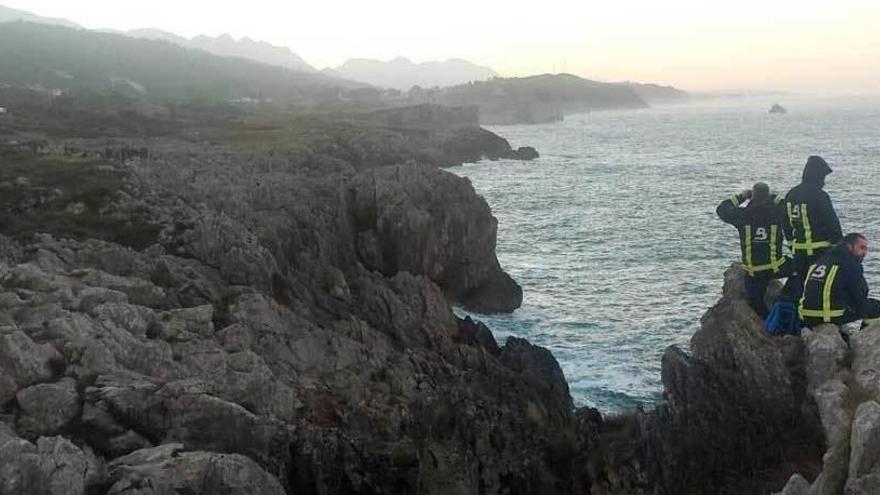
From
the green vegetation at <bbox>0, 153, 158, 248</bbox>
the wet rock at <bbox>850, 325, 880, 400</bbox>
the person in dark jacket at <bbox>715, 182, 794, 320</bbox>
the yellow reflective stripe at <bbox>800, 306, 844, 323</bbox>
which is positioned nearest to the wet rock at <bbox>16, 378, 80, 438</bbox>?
the green vegetation at <bbox>0, 153, 158, 248</bbox>

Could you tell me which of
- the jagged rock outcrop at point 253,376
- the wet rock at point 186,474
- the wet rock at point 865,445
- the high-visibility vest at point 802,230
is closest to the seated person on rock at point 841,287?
the high-visibility vest at point 802,230

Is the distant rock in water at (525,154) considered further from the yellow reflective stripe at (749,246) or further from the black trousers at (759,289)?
the yellow reflective stripe at (749,246)

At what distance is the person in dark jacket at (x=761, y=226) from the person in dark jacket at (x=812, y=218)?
120 centimetres

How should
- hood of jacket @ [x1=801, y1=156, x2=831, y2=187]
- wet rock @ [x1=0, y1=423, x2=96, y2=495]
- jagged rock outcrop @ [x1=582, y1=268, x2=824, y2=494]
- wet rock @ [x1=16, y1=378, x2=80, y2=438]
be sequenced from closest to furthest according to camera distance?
wet rock @ [x1=0, y1=423, x2=96, y2=495] < wet rock @ [x1=16, y1=378, x2=80, y2=438] < jagged rock outcrop @ [x1=582, y1=268, x2=824, y2=494] < hood of jacket @ [x1=801, y1=156, x2=831, y2=187]

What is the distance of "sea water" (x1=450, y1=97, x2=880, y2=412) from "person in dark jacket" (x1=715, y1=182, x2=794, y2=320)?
9.09 metres

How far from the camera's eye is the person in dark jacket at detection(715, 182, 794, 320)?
20.8 meters

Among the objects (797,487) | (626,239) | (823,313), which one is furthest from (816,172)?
(626,239)

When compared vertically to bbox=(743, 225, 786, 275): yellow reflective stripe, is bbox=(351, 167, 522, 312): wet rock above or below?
below

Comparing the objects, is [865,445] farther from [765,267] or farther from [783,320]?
[765,267]

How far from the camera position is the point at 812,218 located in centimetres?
1898

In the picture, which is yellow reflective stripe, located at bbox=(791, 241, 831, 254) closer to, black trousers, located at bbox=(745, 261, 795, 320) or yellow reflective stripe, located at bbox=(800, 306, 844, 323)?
yellow reflective stripe, located at bbox=(800, 306, 844, 323)

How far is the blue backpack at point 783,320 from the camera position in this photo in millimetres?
19578

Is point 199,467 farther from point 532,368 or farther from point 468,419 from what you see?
point 532,368

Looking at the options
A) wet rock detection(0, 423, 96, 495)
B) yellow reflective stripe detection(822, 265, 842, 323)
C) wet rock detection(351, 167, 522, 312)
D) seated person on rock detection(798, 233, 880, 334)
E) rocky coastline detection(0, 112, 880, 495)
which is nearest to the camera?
wet rock detection(0, 423, 96, 495)
